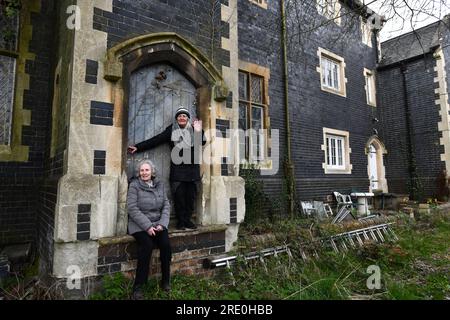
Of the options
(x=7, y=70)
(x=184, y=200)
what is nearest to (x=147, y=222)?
(x=184, y=200)

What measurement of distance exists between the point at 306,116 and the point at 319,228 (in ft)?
15.8

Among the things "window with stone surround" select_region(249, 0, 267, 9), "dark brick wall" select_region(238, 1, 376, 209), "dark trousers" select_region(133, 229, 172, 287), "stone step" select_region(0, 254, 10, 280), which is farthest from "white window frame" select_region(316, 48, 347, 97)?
"stone step" select_region(0, 254, 10, 280)

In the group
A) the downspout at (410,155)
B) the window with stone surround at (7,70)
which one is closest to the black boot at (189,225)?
the window with stone surround at (7,70)

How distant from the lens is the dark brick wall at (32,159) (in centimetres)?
437

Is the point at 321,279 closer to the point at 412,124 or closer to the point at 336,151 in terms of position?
the point at 336,151

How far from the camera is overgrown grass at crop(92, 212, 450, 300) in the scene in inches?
140

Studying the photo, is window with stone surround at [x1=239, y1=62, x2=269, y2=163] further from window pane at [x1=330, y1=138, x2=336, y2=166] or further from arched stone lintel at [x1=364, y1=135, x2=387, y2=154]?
arched stone lintel at [x1=364, y1=135, x2=387, y2=154]

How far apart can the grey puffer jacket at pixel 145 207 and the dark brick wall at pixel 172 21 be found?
6.42 feet

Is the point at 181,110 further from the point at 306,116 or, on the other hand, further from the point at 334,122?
the point at 334,122

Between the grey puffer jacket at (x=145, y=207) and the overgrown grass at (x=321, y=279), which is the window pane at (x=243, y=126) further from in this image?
the grey puffer jacket at (x=145, y=207)

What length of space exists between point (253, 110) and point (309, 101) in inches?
100
